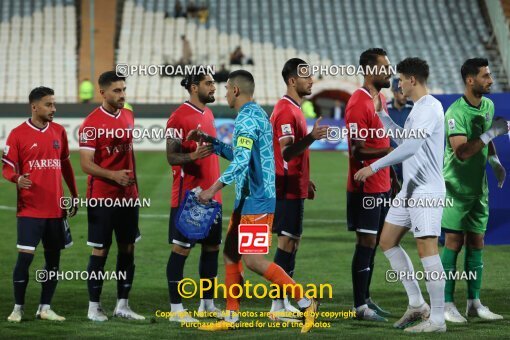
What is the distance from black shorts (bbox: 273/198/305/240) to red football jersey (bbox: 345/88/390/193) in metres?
0.53

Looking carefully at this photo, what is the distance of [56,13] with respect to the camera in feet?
150

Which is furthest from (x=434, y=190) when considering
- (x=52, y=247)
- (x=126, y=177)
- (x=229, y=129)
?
(x=229, y=129)

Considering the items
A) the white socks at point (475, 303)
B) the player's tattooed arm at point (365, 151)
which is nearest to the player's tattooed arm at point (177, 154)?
the player's tattooed arm at point (365, 151)

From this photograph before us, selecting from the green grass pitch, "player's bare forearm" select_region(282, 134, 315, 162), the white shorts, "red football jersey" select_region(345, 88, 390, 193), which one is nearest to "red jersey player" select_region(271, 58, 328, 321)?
"player's bare forearm" select_region(282, 134, 315, 162)

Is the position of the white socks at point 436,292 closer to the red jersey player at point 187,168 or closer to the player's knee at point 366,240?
the player's knee at point 366,240

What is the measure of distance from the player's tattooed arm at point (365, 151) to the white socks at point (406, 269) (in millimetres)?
856

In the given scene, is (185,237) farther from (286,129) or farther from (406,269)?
(406,269)

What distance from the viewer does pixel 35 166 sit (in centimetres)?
938

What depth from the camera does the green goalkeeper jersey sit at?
9562 mm

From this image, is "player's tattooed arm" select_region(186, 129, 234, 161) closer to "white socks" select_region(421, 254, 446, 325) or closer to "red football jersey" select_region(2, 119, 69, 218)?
"red football jersey" select_region(2, 119, 69, 218)

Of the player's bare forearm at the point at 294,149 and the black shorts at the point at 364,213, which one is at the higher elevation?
the player's bare forearm at the point at 294,149

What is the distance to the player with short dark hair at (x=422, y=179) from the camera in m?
8.56

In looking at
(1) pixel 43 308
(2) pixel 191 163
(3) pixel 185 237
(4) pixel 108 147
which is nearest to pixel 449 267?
(3) pixel 185 237

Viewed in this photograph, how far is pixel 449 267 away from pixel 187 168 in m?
2.62
